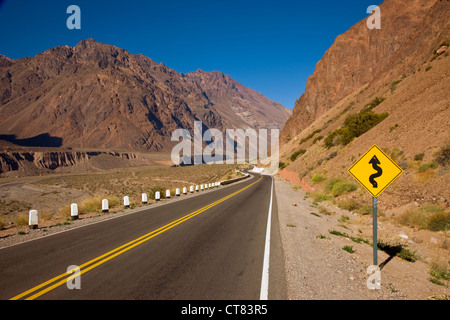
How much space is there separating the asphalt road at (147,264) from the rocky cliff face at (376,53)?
33.0 meters

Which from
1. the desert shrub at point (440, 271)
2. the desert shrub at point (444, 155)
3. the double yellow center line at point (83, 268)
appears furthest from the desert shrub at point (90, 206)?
the desert shrub at point (444, 155)

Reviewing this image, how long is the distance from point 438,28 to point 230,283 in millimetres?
40973

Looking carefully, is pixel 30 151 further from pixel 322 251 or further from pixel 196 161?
pixel 322 251

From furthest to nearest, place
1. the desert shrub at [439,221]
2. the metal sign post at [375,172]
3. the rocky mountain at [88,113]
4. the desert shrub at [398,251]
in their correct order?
the rocky mountain at [88,113], the desert shrub at [439,221], the desert shrub at [398,251], the metal sign post at [375,172]

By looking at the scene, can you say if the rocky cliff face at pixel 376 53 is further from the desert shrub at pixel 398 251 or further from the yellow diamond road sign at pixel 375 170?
the yellow diamond road sign at pixel 375 170

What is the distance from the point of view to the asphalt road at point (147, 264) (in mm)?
4387

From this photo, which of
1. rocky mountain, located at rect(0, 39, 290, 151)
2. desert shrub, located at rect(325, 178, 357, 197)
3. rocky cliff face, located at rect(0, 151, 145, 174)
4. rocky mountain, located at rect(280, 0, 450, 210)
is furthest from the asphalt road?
rocky mountain, located at rect(0, 39, 290, 151)

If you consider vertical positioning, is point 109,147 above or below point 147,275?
above

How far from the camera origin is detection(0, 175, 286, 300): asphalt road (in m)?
4.39

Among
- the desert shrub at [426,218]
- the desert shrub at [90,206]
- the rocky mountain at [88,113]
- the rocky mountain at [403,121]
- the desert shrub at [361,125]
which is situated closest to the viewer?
the desert shrub at [426,218]

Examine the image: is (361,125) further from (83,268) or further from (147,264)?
(83,268)

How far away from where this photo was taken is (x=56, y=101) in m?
167
